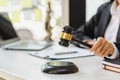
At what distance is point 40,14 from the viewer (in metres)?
2.71

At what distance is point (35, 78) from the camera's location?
3.65 feet

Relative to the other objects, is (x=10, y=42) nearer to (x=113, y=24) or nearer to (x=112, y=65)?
(x=113, y=24)

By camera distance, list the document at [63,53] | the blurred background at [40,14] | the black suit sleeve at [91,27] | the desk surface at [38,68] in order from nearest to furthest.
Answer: the desk surface at [38,68]
the document at [63,53]
the black suit sleeve at [91,27]
the blurred background at [40,14]

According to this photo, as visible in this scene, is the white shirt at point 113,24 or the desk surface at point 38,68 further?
the white shirt at point 113,24

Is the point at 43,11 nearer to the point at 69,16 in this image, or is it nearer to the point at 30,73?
the point at 69,16

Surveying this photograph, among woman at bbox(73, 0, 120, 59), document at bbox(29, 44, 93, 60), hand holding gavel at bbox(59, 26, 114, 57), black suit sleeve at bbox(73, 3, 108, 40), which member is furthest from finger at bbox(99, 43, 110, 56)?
black suit sleeve at bbox(73, 3, 108, 40)

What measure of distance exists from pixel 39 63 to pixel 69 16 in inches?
55.8

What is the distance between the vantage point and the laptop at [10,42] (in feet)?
5.79

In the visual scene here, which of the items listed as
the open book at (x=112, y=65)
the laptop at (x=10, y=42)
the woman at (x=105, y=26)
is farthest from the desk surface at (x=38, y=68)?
the woman at (x=105, y=26)

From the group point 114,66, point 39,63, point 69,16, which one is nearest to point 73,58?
point 39,63

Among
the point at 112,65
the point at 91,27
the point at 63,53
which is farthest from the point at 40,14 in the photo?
the point at 112,65

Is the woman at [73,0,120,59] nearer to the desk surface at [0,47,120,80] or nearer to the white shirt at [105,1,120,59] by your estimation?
the white shirt at [105,1,120,59]

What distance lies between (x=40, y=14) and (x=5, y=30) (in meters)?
0.85

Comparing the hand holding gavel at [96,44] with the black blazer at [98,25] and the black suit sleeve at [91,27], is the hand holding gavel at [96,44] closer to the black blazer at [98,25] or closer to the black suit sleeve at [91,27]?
the black blazer at [98,25]
